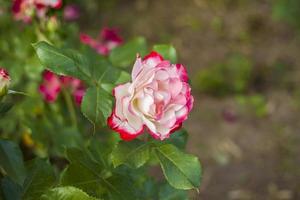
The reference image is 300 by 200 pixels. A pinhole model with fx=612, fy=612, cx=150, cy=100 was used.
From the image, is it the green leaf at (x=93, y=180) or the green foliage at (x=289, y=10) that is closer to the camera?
the green leaf at (x=93, y=180)

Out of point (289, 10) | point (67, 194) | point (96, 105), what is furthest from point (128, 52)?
point (289, 10)

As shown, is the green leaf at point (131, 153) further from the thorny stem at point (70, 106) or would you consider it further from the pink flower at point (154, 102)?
the thorny stem at point (70, 106)

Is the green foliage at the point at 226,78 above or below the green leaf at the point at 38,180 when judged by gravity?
below

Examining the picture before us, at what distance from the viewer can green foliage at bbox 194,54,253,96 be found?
302 cm

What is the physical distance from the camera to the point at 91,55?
1437 millimetres

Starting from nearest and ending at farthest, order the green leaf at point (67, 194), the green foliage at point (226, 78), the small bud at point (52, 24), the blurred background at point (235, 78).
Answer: the green leaf at point (67, 194) → the small bud at point (52, 24) → the blurred background at point (235, 78) → the green foliage at point (226, 78)

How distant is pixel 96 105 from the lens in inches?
41.4

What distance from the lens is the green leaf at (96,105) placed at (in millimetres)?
1034

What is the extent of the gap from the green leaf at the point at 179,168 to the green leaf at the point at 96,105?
118 mm

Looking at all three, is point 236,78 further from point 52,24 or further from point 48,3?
point 48,3

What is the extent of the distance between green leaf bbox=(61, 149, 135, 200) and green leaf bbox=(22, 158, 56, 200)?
41 millimetres

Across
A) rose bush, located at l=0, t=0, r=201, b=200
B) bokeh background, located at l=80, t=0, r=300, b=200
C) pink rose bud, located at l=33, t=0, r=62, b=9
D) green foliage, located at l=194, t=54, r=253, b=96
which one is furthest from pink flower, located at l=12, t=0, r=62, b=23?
green foliage, located at l=194, t=54, r=253, b=96

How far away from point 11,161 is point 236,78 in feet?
6.91

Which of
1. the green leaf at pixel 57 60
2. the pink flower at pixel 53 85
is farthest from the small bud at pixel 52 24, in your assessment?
the green leaf at pixel 57 60
